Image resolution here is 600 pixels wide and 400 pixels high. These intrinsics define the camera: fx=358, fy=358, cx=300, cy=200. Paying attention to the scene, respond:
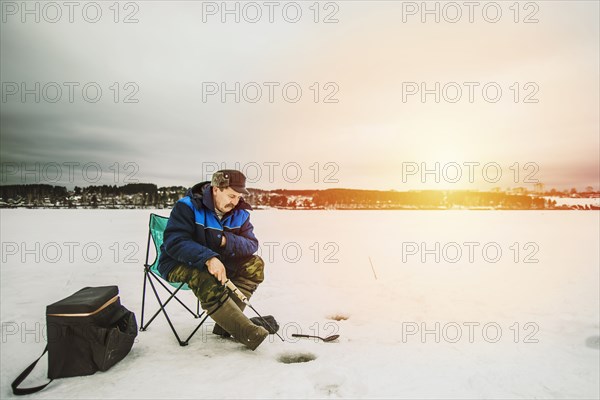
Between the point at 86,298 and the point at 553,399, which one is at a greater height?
the point at 86,298

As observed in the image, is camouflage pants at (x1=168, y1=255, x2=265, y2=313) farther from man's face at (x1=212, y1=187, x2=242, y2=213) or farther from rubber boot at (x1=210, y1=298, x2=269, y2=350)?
man's face at (x1=212, y1=187, x2=242, y2=213)

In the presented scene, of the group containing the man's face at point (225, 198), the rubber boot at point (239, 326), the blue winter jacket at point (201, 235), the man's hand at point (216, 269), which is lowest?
the rubber boot at point (239, 326)

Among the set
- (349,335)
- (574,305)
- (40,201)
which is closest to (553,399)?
(349,335)

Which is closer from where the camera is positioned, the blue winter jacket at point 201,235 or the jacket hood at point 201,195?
the blue winter jacket at point 201,235

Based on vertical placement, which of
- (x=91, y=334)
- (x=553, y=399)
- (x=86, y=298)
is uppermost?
Result: (x=86, y=298)

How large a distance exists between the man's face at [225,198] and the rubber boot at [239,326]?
906mm

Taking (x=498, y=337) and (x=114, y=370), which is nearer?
(x=114, y=370)

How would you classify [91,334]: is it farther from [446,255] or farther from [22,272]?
[446,255]

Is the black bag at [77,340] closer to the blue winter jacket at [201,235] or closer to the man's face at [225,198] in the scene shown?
the blue winter jacket at [201,235]

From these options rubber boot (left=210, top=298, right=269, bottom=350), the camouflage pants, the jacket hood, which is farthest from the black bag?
the jacket hood

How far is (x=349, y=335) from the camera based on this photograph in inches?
156

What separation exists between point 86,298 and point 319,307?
2.99 metres

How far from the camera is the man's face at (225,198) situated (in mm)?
3512

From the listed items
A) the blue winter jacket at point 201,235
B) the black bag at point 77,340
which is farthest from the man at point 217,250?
the black bag at point 77,340
